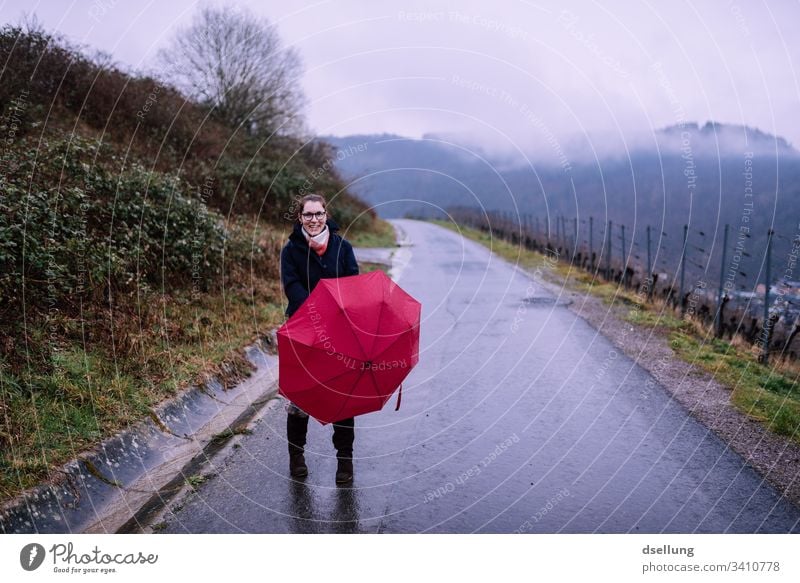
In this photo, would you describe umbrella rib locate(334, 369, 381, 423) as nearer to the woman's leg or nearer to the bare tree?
the woman's leg

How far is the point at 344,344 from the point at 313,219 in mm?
1018

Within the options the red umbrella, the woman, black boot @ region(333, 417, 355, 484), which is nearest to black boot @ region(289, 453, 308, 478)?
the woman

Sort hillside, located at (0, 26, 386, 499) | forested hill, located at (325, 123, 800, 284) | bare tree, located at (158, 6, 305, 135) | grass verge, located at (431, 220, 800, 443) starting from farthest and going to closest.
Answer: forested hill, located at (325, 123, 800, 284) < bare tree, located at (158, 6, 305, 135) < grass verge, located at (431, 220, 800, 443) < hillside, located at (0, 26, 386, 499)

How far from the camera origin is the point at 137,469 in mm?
4812

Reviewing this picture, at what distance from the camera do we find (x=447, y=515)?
409cm

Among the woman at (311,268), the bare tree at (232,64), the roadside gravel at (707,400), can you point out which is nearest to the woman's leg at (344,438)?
the woman at (311,268)

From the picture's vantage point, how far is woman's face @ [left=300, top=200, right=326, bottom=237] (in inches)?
179

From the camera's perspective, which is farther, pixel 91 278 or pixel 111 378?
pixel 91 278

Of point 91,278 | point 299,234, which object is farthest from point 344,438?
point 91,278

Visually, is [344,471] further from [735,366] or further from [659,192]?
[659,192]

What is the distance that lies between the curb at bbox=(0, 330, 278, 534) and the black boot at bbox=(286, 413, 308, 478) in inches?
28.8

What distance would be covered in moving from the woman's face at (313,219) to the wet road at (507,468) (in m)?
1.79

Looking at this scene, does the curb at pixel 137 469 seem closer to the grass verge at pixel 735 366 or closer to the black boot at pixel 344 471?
the black boot at pixel 344 471
